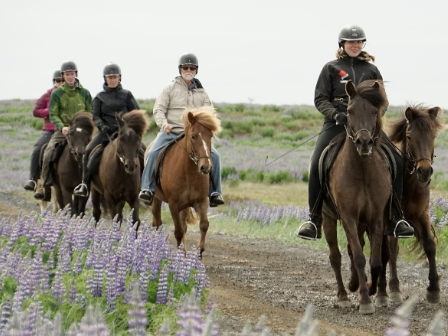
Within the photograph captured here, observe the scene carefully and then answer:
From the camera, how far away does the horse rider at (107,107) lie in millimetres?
13977

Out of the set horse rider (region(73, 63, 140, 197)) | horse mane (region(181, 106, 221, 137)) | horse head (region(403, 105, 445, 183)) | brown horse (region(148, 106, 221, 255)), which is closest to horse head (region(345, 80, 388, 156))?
horse head (region(403, 105, 445, 183))

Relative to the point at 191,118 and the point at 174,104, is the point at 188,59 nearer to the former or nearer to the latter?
the point at 174,104

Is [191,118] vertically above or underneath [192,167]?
above

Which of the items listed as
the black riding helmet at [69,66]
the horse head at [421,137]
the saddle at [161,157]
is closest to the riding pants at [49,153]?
the black riding helmet at [69,66]

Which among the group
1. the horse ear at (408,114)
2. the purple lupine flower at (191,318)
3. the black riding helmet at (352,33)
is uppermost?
the black riding helmet at (352,33)

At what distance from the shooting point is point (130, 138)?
42.5 ft

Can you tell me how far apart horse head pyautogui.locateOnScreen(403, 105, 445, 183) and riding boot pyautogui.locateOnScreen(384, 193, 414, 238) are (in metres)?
0.52

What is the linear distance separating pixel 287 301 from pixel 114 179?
505 cm

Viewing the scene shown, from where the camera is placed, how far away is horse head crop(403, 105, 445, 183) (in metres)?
9.41

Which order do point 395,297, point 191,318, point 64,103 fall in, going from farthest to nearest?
point 64,103
point 395,297
point 191,318

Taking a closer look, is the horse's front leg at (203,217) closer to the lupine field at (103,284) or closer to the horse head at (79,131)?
the lupine field at (103,284)

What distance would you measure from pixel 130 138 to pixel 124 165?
1.39 feet

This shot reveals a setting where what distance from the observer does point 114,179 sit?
13414 millimetres

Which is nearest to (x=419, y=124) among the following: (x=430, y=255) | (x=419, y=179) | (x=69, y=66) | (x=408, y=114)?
(x=408, y=114)
